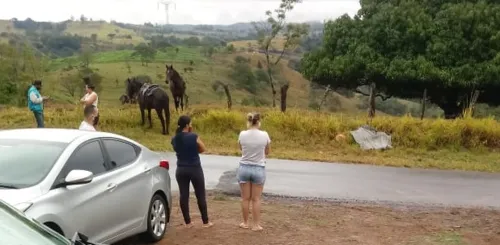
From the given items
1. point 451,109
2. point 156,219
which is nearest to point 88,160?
point 156,219

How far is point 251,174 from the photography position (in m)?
9.82

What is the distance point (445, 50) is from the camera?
27.1 meters

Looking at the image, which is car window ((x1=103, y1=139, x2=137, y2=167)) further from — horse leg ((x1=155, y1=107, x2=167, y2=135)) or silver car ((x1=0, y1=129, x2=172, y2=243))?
horse leg ((x1=155, y1=107, x2=167, y2=135))

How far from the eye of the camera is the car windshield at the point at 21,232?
4.07m

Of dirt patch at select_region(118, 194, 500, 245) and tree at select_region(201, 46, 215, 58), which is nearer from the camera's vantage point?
dirt patch at select_region(118, 194, 500, 245)

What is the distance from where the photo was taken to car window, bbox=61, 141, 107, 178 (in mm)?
7596

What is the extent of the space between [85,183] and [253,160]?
2.93 m

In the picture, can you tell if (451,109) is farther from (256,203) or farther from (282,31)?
(256,203)

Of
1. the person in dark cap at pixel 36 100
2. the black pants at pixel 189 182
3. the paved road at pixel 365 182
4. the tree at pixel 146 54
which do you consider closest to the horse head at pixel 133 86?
the person in dark cap at pixel 36 100

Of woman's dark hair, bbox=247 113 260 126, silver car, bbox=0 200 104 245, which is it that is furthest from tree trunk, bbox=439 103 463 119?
silver car, bbox=0 200 104 245

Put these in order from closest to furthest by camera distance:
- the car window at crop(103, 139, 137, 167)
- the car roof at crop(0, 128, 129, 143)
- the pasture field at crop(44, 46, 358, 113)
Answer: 1. the car roof at crop(0, 128, 129, 143)
2. the car window at crop(103, 139, 137, 167)
3. the pasture field at crop(44, 46, 358, 113)

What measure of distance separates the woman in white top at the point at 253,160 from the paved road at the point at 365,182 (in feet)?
10.1

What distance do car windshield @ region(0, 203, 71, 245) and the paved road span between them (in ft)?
27.9

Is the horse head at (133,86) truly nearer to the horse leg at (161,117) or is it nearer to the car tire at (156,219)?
the horse leg at (161,117)
